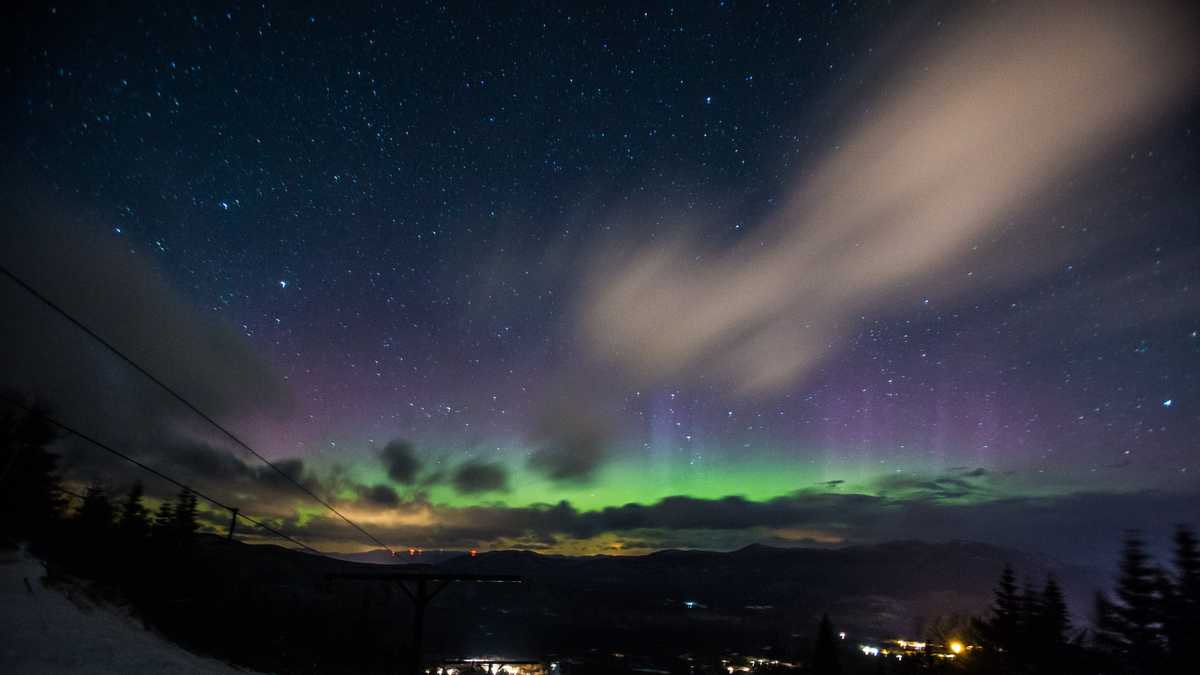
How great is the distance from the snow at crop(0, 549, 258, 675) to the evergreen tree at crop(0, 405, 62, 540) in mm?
10597

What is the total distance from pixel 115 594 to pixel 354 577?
57.7 feet

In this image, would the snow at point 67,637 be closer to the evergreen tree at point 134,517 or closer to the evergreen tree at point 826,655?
the evergreen tree at point 134,517

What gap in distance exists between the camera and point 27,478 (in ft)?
126

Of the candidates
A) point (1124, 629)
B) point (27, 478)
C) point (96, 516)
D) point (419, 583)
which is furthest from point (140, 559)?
point (1124, 629)

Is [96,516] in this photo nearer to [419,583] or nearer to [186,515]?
[186,515]

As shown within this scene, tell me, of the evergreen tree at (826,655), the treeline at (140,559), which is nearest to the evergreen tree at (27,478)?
the treeline at (140,559)

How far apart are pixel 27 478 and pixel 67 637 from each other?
29.6 m

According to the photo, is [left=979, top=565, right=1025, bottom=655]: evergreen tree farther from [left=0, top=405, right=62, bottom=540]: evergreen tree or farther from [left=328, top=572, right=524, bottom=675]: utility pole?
[left=0, top=405, right=62, bottom=540]: evergreen tree

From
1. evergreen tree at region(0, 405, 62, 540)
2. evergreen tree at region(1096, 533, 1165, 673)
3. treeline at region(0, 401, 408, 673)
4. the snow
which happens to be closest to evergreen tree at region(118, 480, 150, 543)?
treeline at region(0, 401, 408, 673)

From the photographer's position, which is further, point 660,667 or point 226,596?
point 660,667

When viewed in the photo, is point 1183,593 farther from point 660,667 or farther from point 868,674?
point 660,667

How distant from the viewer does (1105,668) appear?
1764 inches

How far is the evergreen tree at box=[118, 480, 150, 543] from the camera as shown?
49.7 metres

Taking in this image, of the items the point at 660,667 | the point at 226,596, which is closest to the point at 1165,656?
the point at 226,596
